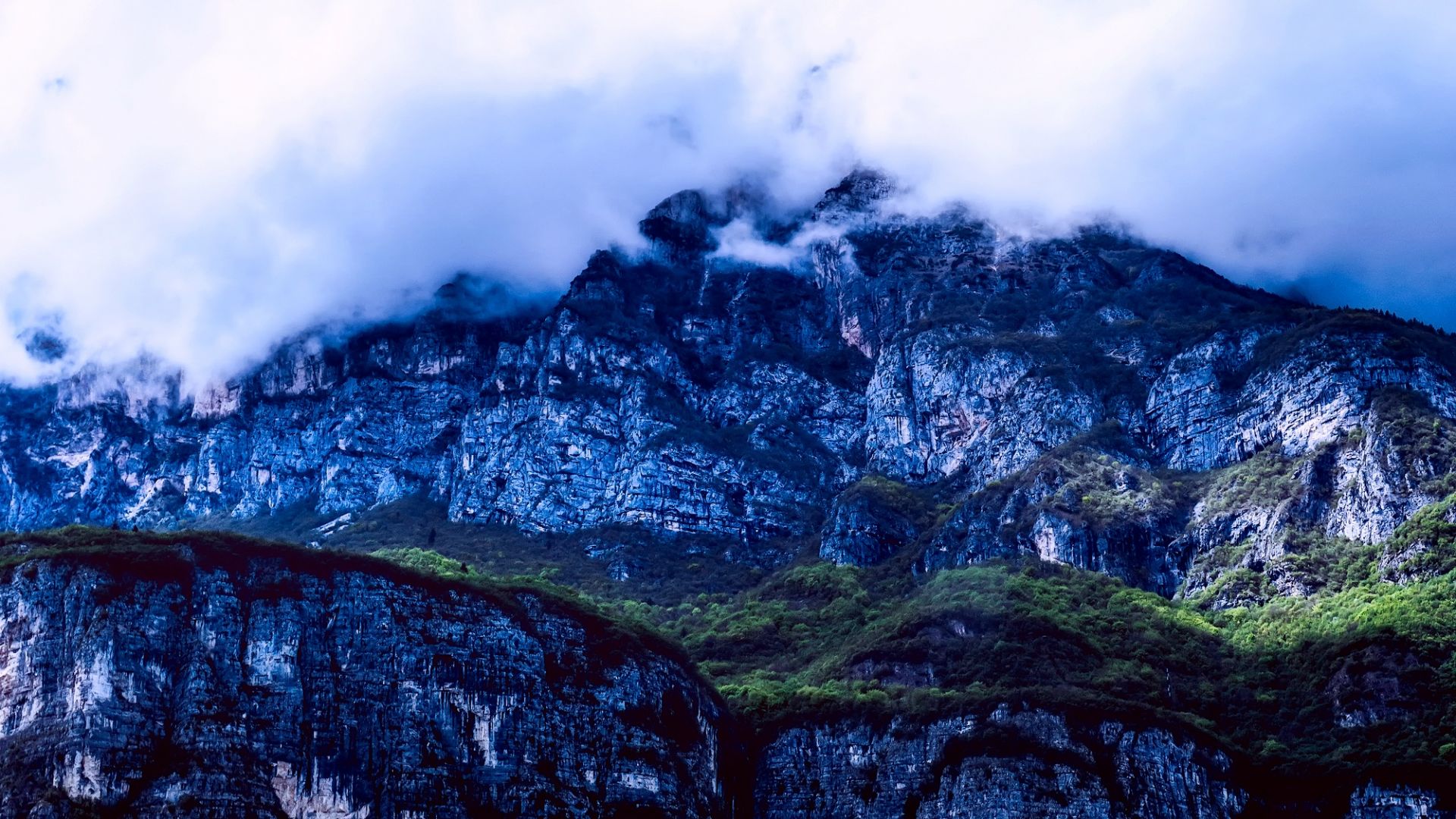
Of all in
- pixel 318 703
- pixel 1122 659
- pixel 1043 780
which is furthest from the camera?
pixel 1122 659

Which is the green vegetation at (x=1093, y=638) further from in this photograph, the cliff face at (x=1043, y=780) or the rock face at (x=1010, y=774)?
the rock face at (x=1010, y=774)

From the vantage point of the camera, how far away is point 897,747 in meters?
144

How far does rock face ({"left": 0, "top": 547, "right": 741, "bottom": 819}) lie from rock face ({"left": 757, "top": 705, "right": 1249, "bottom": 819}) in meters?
9.54

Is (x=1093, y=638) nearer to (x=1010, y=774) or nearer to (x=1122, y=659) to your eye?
(x=1122, y=659)

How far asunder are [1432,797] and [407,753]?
74072 millimetres

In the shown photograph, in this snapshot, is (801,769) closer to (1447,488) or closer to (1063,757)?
(1063,757)

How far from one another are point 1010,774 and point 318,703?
5239cm

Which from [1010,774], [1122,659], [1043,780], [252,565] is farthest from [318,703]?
[1122,659]

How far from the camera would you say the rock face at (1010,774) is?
136 meters

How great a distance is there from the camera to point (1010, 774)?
13712cm

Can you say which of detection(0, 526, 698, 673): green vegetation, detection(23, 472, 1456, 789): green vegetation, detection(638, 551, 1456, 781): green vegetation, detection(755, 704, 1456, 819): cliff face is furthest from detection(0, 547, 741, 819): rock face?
detection(638, 551, 1456, 781): green vegetation

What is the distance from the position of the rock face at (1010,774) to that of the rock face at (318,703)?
31.3 ft

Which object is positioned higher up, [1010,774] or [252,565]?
[252,565]

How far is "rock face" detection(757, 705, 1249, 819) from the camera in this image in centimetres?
13600
